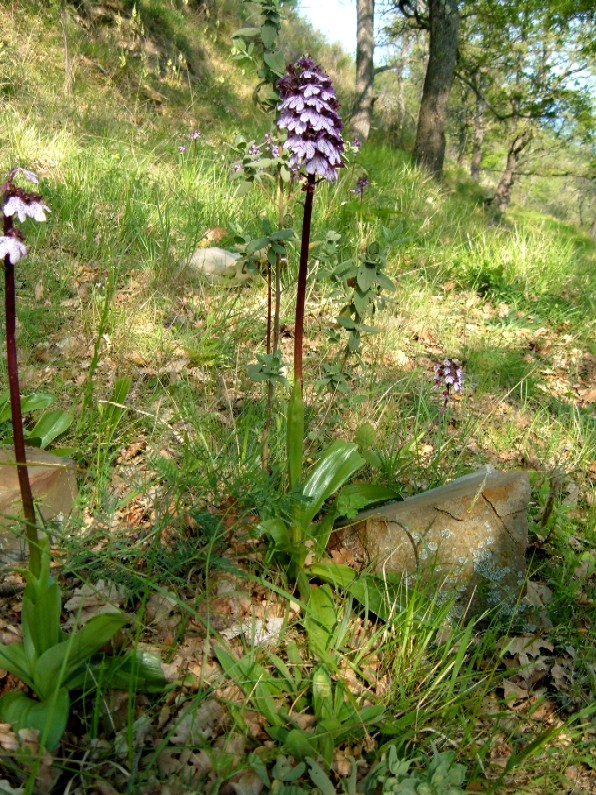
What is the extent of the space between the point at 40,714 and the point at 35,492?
0.75 metres

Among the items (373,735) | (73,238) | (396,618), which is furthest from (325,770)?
(73,238)

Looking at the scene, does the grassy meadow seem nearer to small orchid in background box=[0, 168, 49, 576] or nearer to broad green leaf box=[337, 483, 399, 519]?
broad green leaf box=[337, 483, 399, 519]

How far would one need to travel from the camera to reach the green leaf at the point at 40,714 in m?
1.28

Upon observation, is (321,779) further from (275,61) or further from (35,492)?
(275,61)

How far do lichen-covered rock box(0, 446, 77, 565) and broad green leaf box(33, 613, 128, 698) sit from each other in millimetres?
490

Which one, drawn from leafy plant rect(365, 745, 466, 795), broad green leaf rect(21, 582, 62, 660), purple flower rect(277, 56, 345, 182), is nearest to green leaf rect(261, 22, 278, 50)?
purple flower rect(277, 56, 345, 182)

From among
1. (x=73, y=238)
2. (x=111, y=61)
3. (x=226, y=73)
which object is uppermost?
(x=226, y=73)

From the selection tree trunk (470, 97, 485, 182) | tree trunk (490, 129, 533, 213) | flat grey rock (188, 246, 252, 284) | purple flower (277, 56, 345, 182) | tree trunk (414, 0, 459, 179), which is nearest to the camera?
purple flower (277, 56, 345, 182)

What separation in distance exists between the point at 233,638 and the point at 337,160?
138 cm

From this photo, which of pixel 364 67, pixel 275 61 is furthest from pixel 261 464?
pixel 364 67

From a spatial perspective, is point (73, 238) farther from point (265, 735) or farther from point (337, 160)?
point (265, 735)

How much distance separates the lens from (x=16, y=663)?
1.35m

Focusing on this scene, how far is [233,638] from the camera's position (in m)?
1.70

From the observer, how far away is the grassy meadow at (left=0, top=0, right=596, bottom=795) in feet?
4.68
